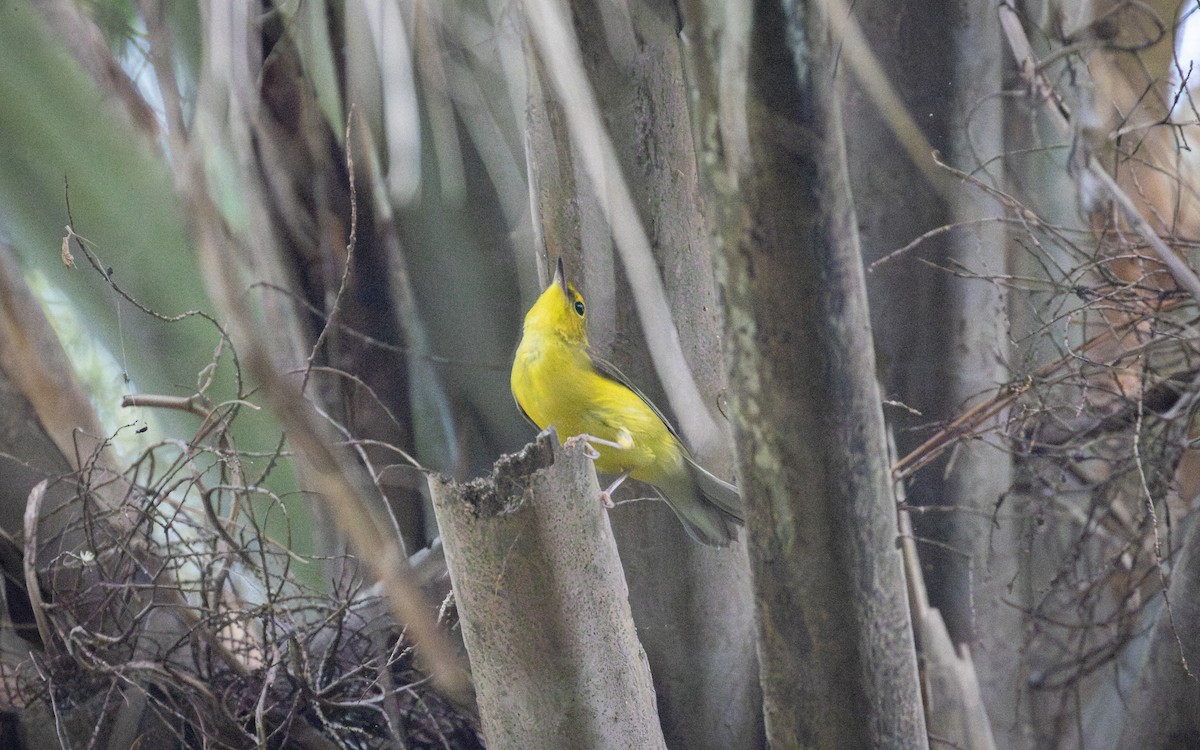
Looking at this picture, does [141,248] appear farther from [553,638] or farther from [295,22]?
[553,638]

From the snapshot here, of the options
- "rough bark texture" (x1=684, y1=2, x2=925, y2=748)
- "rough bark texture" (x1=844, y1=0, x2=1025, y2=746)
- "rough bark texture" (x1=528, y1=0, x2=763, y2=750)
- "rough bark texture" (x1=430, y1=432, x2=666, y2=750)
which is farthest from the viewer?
"rough bark texture" (x1=844, y1=0, x2=1025, y2=746)

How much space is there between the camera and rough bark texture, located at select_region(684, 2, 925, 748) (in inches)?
22.2

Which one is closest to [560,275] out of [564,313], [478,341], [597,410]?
[564,313]

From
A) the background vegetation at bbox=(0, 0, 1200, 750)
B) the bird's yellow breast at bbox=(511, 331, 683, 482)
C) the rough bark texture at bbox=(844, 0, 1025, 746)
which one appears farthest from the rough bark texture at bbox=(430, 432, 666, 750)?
the rough bark texture at bbox=(844, 0, 1025, 746)

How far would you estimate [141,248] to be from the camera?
3.73 ft

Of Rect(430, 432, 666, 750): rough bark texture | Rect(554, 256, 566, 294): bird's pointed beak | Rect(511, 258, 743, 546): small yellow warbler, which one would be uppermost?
Rect(554, 256, 566, 294): bird's pointed beak

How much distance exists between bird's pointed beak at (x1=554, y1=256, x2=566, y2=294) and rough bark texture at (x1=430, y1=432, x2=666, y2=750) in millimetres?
293

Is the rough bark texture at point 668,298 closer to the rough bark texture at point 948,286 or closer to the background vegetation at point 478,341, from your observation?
the background vegetation at point 478,341

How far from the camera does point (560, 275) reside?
37.6 inches

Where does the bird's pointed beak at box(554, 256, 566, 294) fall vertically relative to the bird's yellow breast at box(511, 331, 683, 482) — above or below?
above

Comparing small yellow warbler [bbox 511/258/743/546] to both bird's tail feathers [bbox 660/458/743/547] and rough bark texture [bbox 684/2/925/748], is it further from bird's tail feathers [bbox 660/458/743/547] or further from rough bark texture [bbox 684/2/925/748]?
rough bark texture [bbox 684/2/925/748]

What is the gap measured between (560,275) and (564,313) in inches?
1.6

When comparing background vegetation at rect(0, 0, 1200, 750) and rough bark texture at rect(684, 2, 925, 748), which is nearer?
rough bark texture at rect(684, 2, 925, 748)

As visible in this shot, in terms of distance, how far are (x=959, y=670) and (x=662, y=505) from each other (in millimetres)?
408
